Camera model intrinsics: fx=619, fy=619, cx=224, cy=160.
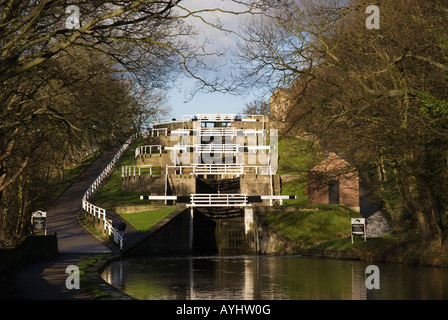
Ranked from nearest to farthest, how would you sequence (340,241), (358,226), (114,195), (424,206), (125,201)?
(424,206)
(358,226)
(340,241)
(125,201)
(114,195)

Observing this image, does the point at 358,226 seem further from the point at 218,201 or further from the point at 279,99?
the point at 218,201

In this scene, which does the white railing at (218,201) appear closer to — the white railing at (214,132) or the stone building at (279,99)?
the stone building at (279,99)

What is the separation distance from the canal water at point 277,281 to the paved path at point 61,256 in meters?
1.67

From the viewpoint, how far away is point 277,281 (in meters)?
18.6

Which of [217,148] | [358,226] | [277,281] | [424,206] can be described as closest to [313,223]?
[358,226]

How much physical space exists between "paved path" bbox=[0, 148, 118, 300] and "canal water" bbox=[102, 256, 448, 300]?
167 cm

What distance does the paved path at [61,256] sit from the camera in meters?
13.9

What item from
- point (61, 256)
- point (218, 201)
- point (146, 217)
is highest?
point (218, 201)

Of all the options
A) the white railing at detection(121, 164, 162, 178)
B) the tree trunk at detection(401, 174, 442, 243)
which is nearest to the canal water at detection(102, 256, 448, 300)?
the tree trunk at detection(401, 174, 442, 243)

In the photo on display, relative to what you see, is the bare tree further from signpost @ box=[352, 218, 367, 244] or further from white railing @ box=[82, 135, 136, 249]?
white railing @ box=[82, 135, 136, 249]

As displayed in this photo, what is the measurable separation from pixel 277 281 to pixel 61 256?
1047 centimetres

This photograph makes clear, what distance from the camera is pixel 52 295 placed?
13.4 metres
